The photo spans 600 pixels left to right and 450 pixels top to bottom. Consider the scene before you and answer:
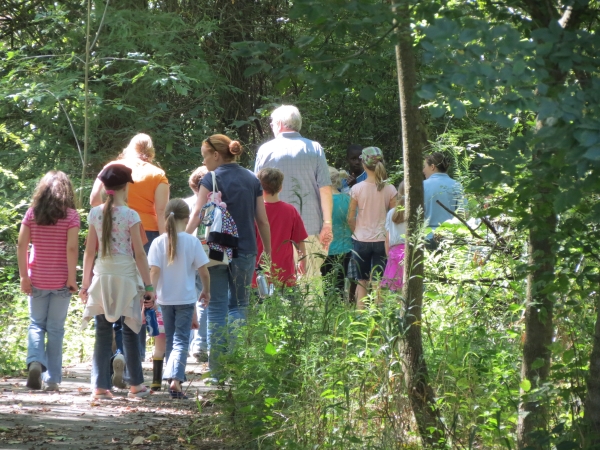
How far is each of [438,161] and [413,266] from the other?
4235 millimetres

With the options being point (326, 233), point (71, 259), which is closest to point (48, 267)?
point (71, 259)

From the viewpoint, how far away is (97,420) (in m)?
6.41

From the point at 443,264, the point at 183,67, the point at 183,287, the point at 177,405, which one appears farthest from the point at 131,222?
the point at 183,67

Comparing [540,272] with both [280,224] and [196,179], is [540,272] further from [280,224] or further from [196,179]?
[196,179]

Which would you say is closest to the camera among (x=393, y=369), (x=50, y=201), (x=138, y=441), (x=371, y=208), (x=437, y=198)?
(x=393, y=369)

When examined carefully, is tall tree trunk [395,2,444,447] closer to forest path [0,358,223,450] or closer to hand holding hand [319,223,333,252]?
forest path [0,358,223,450]

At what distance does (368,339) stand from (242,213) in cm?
265

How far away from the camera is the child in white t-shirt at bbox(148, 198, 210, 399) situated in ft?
24.3

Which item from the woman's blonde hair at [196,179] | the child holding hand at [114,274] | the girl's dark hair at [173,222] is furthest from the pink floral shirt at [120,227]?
the woman's blonde hair at [196,179]

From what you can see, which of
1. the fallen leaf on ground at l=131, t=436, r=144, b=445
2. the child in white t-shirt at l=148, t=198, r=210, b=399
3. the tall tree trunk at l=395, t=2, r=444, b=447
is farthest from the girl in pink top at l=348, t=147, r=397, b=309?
the tall tree trunk at l=395, t=2, r=444, b=447

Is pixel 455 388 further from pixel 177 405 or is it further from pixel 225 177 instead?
pixel 225 177

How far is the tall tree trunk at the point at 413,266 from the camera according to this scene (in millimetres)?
4570

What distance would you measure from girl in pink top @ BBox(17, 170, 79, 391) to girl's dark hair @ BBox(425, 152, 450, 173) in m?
3.42

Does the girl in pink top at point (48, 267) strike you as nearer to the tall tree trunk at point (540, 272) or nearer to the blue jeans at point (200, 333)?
the blue jeans at point (200, 333)
